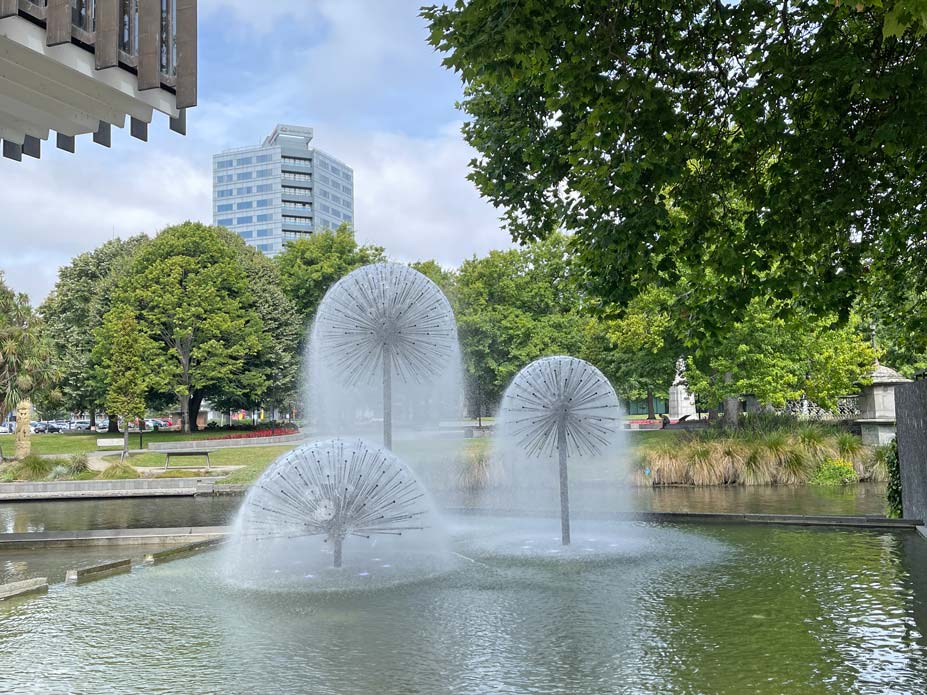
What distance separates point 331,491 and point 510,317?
3782cm

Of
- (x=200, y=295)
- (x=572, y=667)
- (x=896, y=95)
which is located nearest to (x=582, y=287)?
(x=896, y=95)

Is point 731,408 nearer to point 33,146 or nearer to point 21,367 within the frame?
point 33,146

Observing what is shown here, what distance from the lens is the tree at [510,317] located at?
47.5 m

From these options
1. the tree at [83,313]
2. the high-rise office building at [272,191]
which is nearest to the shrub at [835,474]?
the tree at [83,313]

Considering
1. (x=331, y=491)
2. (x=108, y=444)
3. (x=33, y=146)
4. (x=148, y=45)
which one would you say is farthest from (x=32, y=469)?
(x=148, y=45)

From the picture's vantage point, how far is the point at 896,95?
385 inches

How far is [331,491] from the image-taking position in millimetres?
11062

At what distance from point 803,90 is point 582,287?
3.70 m

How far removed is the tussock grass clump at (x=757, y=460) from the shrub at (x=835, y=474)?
0.10m

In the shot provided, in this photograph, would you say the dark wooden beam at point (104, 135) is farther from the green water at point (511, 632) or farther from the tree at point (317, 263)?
the tree at point (317, 263)

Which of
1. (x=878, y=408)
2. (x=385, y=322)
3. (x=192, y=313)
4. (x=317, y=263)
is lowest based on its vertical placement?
(x=878, y=408)

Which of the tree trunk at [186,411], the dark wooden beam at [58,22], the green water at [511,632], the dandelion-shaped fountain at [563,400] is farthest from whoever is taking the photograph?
the tree trunk at [186,411]

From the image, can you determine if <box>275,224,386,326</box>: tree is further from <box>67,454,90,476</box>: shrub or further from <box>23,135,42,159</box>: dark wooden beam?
<box>23,135,42,159</box>: dark wooden beam

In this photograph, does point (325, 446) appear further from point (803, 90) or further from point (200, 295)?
point (200, 295)
